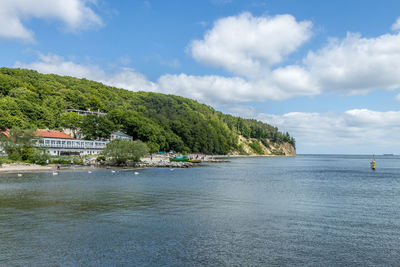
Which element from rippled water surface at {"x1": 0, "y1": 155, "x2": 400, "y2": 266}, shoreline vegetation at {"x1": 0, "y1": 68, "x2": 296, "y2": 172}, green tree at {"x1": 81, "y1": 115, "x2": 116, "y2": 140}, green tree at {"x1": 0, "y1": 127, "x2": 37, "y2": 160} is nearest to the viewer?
rippled water surface at {"x1": 0, "y1": 155, "x2": 400, "y2": 266}

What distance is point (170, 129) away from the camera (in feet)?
506

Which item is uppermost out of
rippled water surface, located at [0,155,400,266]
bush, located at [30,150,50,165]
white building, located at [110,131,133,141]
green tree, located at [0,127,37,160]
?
white building, located at [110,131,133,141]

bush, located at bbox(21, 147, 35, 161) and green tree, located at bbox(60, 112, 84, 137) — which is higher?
green tree, located at bbox(60, 112, 84, 137)

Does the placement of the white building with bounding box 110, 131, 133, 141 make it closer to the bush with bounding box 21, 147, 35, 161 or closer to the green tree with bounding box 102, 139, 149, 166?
the green tree with bounding box 102, 139, 149, 166

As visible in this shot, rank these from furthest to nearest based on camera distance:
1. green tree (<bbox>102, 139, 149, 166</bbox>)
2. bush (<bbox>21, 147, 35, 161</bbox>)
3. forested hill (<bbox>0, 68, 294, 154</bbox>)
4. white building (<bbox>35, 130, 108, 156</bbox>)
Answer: forested hill (<bbox>0, 68, 294, 154</bbox>) → white building (<bbox>35, 130, 108, 156</bbox>) → green tree (<bbox>102, 139, 149, 166</bbox>) → bush (<bbox>21, 147, 35, 161</bbox>)

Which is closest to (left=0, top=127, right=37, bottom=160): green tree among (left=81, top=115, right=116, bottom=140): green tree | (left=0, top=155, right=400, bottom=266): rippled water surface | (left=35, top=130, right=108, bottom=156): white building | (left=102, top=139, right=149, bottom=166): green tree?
(left=35, top=130, right=108, bottom=156): white building

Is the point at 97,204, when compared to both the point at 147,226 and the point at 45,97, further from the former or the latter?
the point at 45,97

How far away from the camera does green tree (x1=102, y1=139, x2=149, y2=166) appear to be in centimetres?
7331

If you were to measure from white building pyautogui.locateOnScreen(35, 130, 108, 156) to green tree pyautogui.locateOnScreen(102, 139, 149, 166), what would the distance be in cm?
925

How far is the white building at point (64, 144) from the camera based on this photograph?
79.8 metres

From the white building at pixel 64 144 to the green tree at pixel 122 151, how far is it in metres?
9.25

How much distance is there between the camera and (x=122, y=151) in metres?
73.8

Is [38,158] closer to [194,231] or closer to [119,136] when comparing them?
[119,136]

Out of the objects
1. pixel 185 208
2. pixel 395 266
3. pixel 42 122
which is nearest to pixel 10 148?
pixel 42 122
